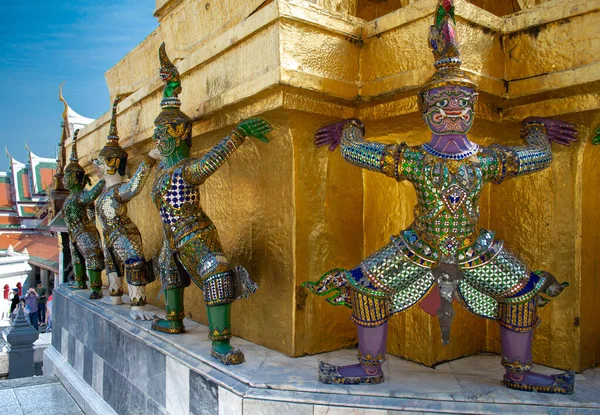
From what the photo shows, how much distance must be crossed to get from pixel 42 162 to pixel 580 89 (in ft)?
76.5

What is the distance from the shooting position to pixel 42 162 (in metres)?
21.9

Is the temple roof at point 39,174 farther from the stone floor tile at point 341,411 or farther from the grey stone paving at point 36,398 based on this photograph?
the stone floor tile at point 341,411

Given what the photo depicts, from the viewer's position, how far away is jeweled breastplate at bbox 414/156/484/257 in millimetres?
2145

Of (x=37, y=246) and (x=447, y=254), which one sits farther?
(x=37, y=246)

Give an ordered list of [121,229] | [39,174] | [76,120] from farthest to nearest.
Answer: [39,174], [76,120], [121,229]

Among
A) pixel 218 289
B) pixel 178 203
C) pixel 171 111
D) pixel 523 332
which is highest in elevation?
pixel 171 111

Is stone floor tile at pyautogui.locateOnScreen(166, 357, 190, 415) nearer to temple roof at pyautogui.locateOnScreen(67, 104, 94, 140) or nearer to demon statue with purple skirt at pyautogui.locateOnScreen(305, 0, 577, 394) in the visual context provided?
demon statue with purple skirt at pyautogui.locateOnScreen(305, 0, 577, 394)

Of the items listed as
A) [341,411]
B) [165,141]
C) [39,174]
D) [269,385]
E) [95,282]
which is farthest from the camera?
[39,174]

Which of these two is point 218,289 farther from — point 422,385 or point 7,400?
point 7,400

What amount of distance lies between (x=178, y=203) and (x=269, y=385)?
1193 mm

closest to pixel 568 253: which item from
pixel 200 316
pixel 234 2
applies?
pixel 200 316

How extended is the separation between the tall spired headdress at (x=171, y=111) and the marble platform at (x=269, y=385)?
4.25 feet

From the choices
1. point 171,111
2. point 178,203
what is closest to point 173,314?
point 178,203

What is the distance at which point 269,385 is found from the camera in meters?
2.28
